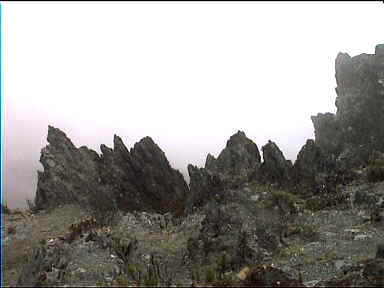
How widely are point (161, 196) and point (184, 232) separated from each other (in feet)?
51.1

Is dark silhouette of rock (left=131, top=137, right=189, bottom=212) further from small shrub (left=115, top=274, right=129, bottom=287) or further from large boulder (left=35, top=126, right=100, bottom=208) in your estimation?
small shrub (left=115, top=274, right=129, bottom=287)

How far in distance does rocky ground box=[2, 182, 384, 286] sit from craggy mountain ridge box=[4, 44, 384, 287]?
0.13 m

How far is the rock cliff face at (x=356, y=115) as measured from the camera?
71.2 meters

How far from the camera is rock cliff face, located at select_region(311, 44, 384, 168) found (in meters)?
71.2

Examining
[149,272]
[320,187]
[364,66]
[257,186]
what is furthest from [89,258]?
[364,66]

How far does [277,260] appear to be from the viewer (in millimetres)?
38344

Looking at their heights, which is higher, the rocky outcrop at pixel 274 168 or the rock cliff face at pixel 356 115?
the rock cliff face at pixel 356 115

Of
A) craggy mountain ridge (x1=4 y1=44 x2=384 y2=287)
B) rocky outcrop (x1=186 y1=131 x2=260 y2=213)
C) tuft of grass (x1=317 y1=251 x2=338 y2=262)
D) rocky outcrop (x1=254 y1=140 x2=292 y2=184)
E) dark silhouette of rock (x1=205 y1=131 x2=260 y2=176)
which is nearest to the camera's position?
craggy mountain ridge (x1=4 y1=44 x2=384 y2=287)

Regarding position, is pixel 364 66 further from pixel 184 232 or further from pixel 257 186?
pixel 184 232

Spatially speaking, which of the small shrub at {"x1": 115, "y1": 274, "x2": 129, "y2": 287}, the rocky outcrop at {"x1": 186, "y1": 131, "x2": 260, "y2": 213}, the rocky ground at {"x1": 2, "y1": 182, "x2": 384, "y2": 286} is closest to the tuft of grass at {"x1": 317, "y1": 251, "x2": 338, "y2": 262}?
the rocky ground at {"x1": 2, "y1": 182, "x2": 384, "y2": 286}

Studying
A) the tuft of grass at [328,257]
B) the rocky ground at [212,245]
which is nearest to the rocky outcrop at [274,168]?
the rocky ground at [212,245]

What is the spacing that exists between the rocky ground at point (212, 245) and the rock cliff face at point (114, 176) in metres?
8.44

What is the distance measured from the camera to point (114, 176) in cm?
6350

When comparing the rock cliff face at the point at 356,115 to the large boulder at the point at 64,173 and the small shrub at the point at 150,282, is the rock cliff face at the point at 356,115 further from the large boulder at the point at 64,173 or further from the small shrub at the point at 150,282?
the small shrub at the point at 150,282
